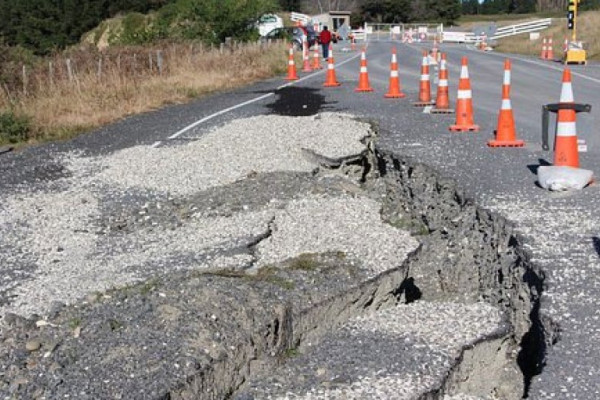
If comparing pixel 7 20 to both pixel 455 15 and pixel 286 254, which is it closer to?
pixel 455 15

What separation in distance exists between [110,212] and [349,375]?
12.5 ft

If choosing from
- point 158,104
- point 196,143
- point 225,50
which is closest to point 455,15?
point 225,50

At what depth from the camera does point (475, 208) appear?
19.5 ft

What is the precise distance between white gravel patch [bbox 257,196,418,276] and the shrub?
6869 mm

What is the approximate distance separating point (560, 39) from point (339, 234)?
37.2 m

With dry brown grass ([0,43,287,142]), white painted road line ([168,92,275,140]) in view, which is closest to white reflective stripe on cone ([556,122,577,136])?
white painted road line ([168,92,275,140])

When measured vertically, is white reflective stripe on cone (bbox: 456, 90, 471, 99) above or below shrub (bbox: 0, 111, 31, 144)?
above

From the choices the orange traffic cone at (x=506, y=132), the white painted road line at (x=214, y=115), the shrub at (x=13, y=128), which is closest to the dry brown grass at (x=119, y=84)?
the shrub at (x=13, y=128)

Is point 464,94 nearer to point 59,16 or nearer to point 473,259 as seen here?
point 473,259

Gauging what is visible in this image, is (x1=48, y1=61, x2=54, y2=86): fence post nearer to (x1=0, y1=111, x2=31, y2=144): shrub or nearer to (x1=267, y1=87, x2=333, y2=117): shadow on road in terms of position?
(x1=0, y1=111, x2=31, y2=144): shrub

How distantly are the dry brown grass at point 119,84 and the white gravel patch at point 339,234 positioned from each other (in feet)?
23.0

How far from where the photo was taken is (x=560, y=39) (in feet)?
127

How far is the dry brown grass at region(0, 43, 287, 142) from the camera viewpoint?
12.9m

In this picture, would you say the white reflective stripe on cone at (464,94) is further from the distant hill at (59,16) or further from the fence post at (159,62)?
the distant hill at (59,16)
